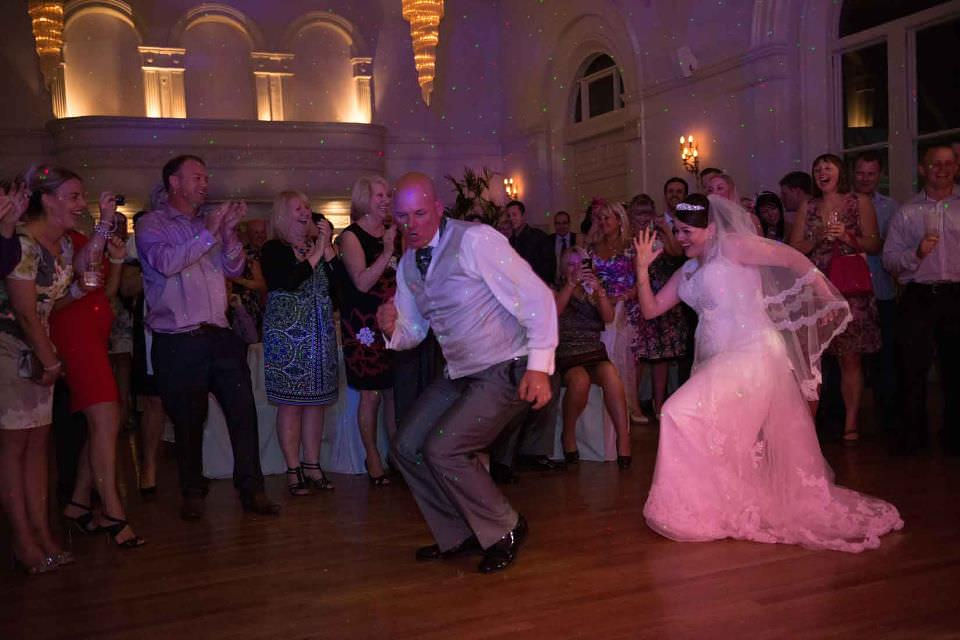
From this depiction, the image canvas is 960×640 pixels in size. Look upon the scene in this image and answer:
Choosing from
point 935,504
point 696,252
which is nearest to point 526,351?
point 696,252

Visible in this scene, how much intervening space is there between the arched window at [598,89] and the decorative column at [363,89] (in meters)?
3.31

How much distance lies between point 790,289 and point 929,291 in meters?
1.68

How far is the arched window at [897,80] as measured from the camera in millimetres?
7453

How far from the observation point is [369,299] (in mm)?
4793

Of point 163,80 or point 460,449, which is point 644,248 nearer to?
point 460,449

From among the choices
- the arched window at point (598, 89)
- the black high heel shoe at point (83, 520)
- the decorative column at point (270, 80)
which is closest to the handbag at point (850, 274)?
the black high heel shoe at point (83, 520)

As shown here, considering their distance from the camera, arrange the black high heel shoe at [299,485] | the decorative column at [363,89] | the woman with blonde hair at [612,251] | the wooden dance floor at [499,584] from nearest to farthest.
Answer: the wooden dance floor at [499,584] → the black high heel shoe at [299,485] → the woman with blonde hair at [612,251] → the decorative column at [363,89]

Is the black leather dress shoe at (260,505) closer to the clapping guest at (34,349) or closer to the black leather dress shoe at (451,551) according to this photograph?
the clapping guest at (34,349)

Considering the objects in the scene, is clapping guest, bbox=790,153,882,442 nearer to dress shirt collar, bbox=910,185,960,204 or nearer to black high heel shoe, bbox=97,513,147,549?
dress shirt collar, bbox=910,185,960,204

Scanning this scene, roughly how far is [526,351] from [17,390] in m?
1.89

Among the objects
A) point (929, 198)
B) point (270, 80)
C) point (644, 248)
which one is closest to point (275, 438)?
point (644, 248)

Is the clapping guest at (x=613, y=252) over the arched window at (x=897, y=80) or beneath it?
beneath

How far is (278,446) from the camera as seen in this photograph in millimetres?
5445

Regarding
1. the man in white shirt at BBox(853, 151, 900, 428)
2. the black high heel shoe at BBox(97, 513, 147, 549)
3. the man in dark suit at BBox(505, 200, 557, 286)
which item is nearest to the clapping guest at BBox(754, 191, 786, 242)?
the man in white shirt at BBox(853, 151, 900, 428)
